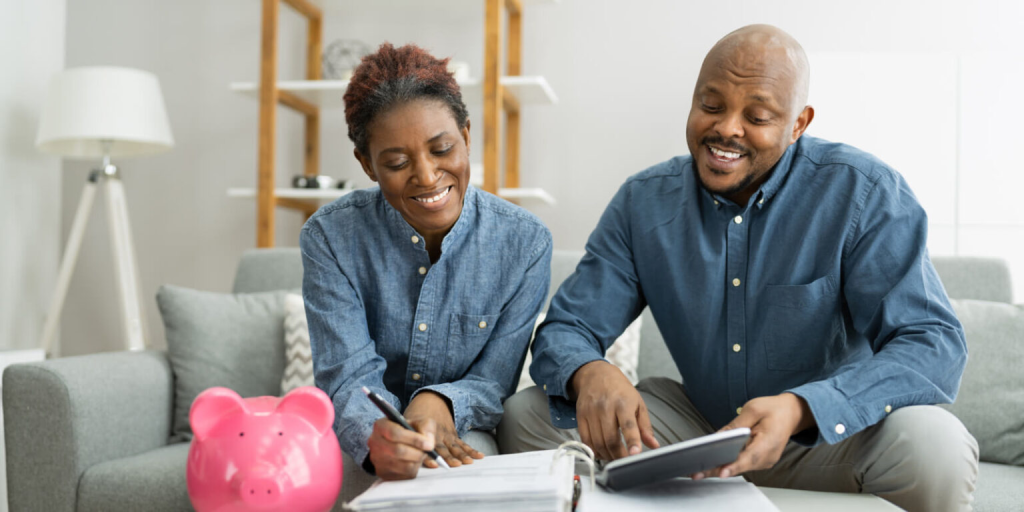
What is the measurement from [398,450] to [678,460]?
1.02 feet

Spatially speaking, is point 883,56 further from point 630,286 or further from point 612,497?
point 612,497

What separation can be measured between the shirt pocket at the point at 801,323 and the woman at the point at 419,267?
38 cm

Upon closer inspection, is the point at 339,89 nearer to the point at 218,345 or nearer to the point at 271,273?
the point at 271,273

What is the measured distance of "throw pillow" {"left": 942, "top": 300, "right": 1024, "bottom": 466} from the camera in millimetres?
1759

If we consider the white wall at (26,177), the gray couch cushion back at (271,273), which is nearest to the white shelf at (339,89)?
the gray couch cushion back at (271,273)

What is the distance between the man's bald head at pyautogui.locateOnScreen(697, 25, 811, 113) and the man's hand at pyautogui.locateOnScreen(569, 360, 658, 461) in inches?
20.2

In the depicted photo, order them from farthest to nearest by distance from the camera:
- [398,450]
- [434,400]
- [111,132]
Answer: [111,132] < [434,400] < [398,450]

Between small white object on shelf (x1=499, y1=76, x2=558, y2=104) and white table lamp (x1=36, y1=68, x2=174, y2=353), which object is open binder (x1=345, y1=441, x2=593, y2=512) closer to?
small white object on shelf (x1=499, y1=76, x2=558, y2=104)

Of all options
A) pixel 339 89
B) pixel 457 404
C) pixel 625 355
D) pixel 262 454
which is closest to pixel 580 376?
pixel 457 404

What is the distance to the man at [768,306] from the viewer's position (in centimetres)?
111

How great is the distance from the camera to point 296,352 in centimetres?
202

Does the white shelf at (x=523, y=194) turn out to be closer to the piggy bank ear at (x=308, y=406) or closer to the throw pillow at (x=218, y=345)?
the throw pillow at (x=218, y=345)

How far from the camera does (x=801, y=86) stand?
51.7 inches

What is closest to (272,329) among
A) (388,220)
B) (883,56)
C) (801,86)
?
(388,220)
